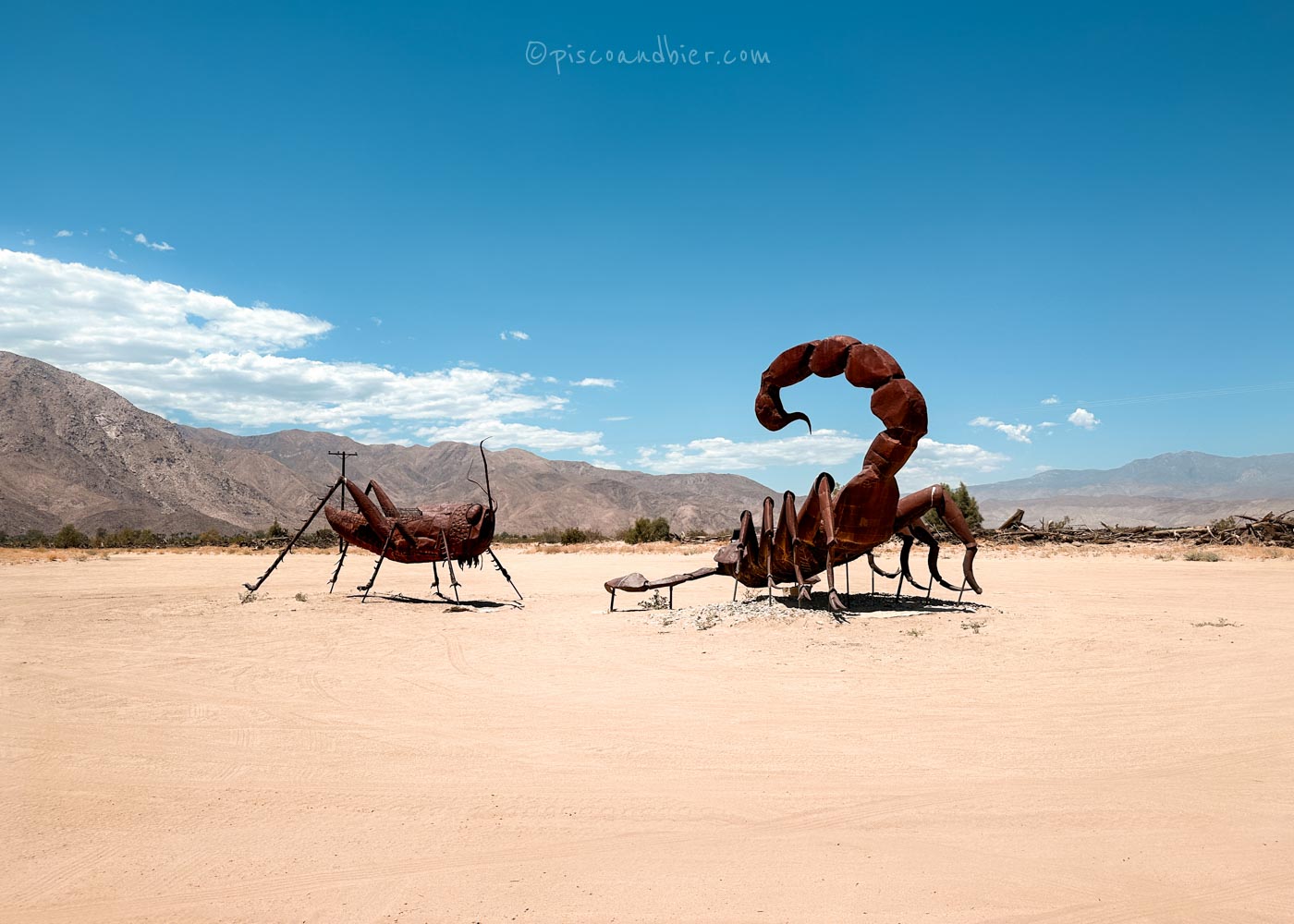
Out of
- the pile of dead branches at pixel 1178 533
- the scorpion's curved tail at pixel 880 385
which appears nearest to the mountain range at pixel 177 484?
the pile of dead branches at pixel 1178 533

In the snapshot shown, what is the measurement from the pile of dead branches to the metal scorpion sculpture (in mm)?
19958

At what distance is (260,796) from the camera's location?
17.4 feet

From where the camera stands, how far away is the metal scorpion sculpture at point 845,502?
11586mm

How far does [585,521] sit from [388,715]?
319 ft

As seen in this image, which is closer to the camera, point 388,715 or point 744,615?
point 388,715

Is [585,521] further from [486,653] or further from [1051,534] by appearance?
[486,653]

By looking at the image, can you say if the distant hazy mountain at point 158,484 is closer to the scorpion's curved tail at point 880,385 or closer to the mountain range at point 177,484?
the mountain range at point 177,484

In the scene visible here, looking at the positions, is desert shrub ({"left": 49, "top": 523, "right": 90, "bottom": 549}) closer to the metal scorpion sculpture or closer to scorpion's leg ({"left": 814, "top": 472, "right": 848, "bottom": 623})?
the metal scorpion sculpture

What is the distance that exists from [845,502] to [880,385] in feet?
6.34

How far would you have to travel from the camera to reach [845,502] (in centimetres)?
1192

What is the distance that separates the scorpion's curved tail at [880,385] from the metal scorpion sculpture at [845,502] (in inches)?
0.6

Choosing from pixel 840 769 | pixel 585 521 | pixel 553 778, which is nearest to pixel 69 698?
pixel 553 778

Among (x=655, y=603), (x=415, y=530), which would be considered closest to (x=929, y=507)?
(x=655, y=603)

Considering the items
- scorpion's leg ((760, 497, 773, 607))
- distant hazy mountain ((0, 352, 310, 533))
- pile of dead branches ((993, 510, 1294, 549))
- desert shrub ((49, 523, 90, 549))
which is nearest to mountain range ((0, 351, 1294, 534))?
distant hazy mountain ((0, 352, 310, 533))
